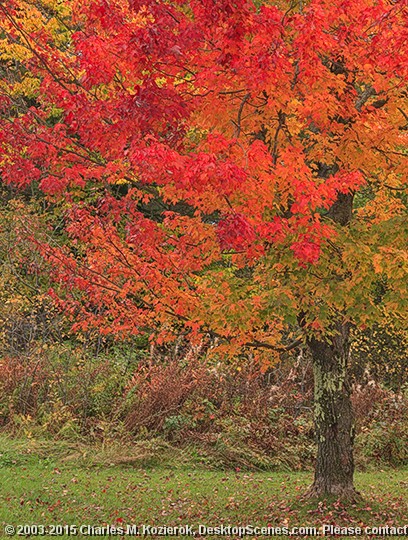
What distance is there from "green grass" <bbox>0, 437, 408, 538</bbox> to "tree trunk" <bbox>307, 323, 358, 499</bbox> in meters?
0.31

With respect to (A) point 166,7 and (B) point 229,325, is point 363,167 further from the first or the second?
(A) point 166,7

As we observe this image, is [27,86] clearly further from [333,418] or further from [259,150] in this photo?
[259,150]

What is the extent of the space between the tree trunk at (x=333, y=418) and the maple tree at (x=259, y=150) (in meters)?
0.02

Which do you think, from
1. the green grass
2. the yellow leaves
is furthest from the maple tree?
the yellow leaves

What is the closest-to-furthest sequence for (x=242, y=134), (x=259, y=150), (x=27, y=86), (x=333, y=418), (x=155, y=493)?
1. (x=259, y=150)
2. (x=242, y=134)
3. (x=333, y=418)
4. (x=155, y=493)
5. (x=27, y=86)

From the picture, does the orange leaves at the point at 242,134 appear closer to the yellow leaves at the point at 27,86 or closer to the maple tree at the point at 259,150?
the maple tree at the point at 259,150

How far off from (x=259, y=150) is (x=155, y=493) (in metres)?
5.41

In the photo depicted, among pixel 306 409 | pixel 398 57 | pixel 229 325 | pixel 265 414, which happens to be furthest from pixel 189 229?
pixel 306 409

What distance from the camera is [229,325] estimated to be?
7871mm

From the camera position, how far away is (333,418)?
9.22 metres

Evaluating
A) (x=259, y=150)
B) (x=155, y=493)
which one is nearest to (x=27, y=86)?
(x=155, y=493)

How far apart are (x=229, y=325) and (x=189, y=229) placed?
1.11m

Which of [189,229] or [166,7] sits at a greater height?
[166,7]

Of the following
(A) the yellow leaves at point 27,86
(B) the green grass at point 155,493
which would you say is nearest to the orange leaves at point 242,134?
(B) the green grass at point 155,493
